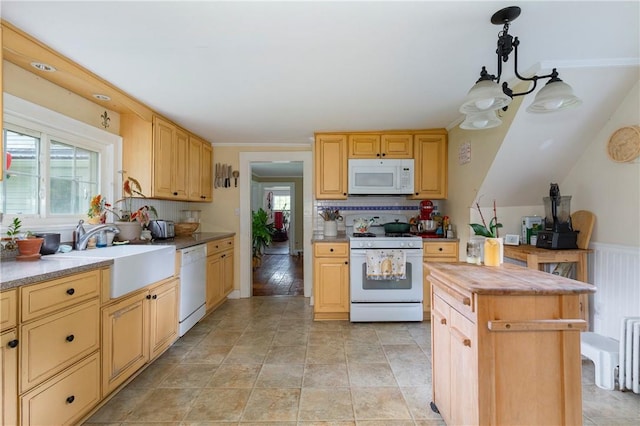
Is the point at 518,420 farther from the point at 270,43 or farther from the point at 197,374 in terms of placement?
the point at 270,43

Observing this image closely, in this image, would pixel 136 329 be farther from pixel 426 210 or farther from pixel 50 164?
pixel 426 210

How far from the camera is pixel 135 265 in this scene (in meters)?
1.98

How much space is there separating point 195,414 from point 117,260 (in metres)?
1.02

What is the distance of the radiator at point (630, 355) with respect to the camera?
1813 mm

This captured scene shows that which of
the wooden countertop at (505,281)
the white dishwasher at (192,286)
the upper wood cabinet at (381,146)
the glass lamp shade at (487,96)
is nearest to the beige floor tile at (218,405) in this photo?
the white dishwasher at (192,286)

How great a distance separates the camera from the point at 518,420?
3.87 ft

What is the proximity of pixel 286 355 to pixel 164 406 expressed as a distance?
3.04 ft

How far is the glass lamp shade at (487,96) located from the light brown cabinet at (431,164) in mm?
2027

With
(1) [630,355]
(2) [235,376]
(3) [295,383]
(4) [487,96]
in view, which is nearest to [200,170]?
(2) [235,376]

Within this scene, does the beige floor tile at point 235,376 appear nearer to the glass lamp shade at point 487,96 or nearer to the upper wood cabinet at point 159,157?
the upper wood cabinet at point 159,157

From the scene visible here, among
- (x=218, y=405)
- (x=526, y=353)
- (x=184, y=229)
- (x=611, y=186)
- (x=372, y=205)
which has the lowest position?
(x=218, y=405)

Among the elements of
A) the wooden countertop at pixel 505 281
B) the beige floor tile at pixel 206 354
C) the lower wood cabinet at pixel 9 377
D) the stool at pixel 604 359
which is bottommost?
the beige floor tile at pixel 206 354

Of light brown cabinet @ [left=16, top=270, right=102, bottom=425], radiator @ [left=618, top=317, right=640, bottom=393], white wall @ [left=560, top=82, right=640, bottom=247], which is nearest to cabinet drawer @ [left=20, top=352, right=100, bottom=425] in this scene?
light brown cabinet @ [left=16, top=270, right=102, bottom=425]

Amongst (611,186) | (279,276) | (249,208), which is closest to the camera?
(611,186)
